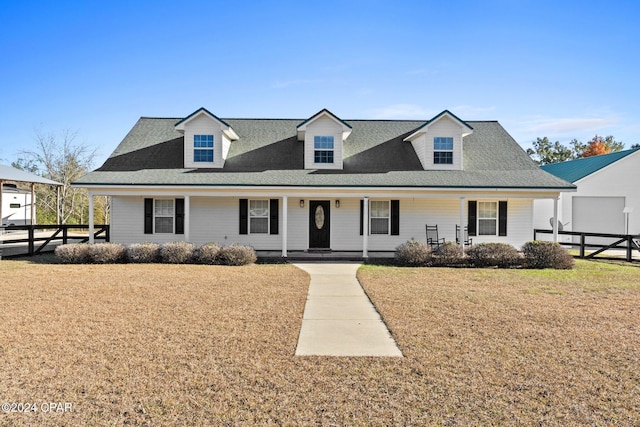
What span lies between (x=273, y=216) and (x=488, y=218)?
895cm

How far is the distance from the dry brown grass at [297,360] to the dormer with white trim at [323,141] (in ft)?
25.6

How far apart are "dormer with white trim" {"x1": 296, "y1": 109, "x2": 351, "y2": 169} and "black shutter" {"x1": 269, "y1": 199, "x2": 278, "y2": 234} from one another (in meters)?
1.99

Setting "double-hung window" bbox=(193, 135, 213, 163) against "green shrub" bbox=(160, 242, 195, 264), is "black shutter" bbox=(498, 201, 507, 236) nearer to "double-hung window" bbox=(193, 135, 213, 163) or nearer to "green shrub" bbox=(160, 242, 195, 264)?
"double-hung window" bbox=(193, 135, 213, 163)

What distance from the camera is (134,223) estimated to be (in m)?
16.2

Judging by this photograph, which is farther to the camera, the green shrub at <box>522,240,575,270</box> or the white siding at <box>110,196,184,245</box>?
the white siding at <box>110,196,184,245</box>

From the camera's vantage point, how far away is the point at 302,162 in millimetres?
16656

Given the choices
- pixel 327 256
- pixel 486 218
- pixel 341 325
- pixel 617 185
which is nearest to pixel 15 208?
pixel 327 256

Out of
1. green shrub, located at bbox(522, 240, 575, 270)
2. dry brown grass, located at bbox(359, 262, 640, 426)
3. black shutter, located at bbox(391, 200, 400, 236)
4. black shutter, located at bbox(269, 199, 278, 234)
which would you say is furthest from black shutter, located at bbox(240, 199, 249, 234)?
green shrub, located at bbox(522, 240, 575, 270)

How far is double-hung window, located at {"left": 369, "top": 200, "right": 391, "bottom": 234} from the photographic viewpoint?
16.4m

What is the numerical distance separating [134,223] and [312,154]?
7.87m

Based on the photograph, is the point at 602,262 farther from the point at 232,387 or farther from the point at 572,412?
the point at 232,387

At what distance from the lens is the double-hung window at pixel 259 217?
1633cm

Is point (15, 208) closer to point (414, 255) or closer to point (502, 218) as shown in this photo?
point (414, 255)

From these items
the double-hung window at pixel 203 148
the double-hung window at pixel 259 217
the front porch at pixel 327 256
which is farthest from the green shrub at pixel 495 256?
the double-hung window at pixel 203 148
